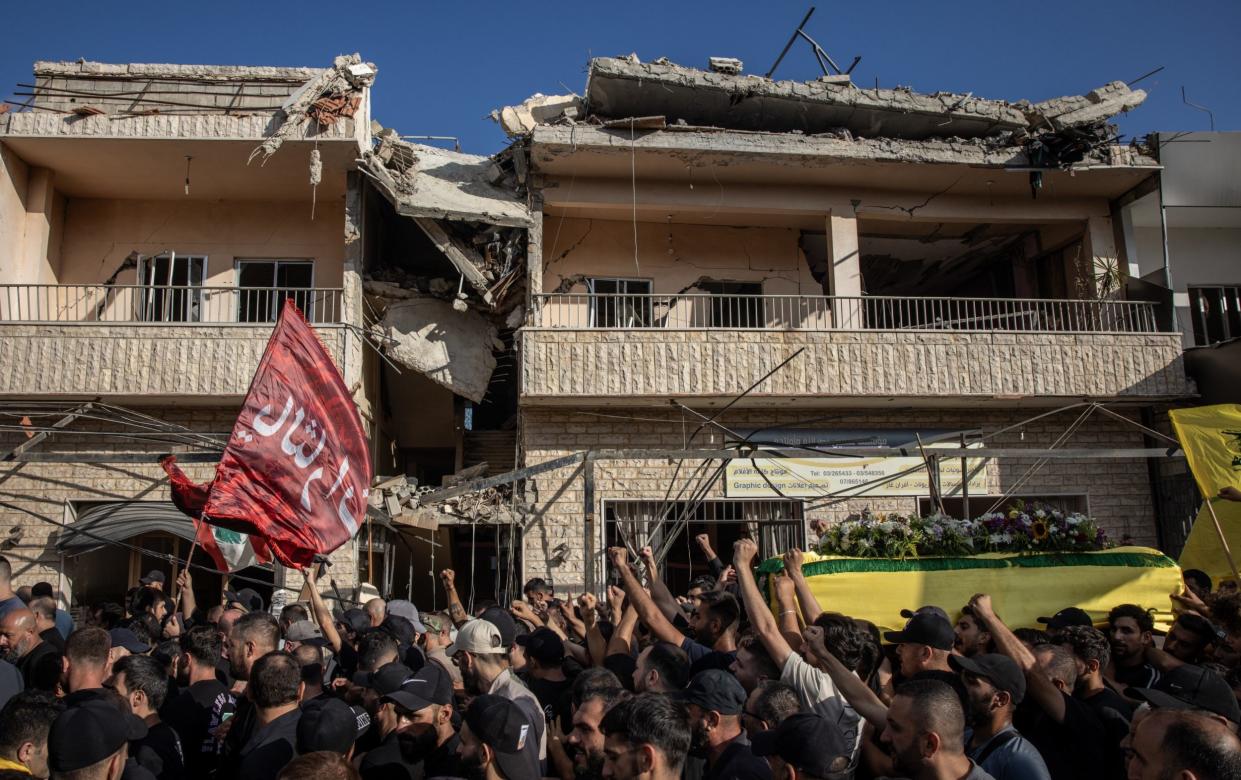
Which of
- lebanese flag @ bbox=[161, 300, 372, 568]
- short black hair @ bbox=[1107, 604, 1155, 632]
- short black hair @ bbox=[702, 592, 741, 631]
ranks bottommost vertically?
short black hair @ bbox=[1107, 604, 1155, 632]

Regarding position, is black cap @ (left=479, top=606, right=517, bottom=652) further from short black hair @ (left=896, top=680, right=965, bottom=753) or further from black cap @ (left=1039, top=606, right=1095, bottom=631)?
black cap @ (left=1039, top=606, right=1095, bottom=631)

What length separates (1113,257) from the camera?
16.1m

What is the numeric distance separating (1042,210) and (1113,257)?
135 centimetres

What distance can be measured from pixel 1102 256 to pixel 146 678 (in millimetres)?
15672

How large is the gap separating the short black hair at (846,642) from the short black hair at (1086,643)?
104 cm

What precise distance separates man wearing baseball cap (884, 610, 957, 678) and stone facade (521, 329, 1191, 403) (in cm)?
950

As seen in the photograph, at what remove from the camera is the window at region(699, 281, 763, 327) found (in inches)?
645

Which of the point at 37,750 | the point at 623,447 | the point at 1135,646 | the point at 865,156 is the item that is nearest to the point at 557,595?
the point at 623,447

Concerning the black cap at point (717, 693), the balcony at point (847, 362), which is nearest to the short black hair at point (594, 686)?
the black cap at point (717, 693)

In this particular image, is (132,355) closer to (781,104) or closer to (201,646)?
(201,646)

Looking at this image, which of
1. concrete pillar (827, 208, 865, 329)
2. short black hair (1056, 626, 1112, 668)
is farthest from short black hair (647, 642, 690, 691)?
concrete pillar (827, 208, 865, 329)

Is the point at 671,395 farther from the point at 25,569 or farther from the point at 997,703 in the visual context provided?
the point at 997,703

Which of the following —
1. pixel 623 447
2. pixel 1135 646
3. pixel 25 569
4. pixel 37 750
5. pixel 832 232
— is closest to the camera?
pixel 37 750

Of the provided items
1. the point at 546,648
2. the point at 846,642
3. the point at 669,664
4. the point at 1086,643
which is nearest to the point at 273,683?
the point at 546,648
